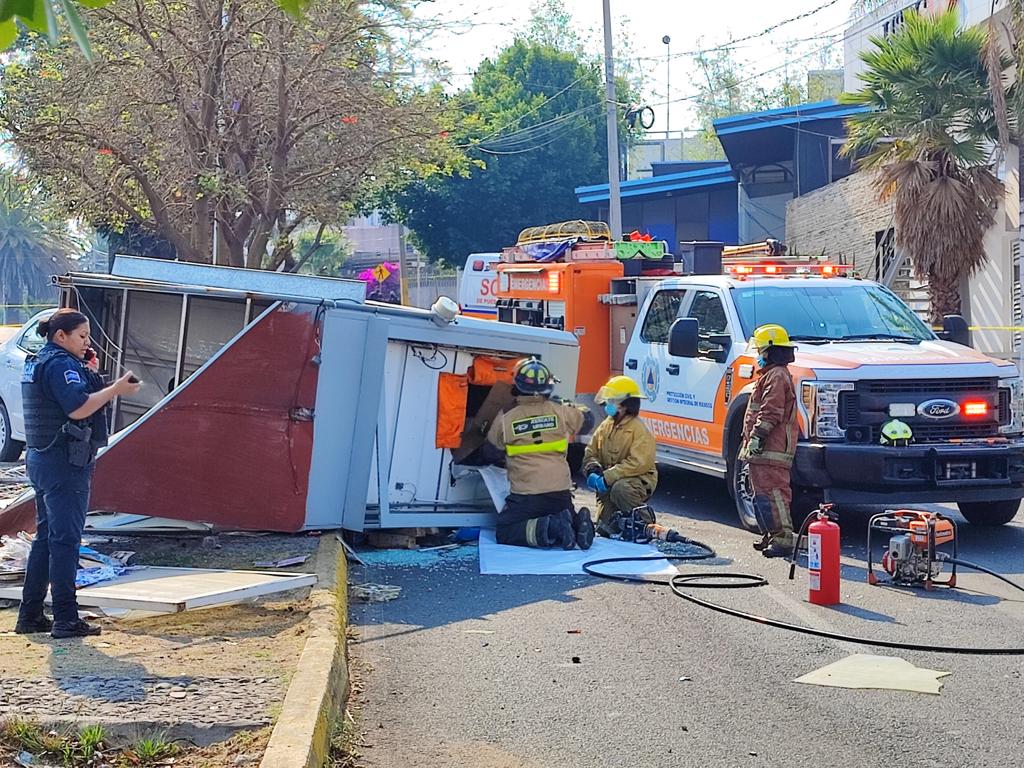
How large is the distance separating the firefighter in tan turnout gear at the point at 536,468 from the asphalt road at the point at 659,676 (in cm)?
70

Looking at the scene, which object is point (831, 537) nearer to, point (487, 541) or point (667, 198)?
point (487, 541)

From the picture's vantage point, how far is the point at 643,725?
579cm

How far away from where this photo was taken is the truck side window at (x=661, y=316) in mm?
12633

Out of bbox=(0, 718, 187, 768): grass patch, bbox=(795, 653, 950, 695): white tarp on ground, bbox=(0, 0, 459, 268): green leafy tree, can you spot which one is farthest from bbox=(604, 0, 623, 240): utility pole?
bbox=(0, 718, 187, 768): grass patch

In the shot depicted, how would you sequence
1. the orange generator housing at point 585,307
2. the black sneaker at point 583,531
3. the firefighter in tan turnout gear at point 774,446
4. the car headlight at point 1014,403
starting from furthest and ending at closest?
the orange generator housing at point 585,307 < the car headlight at point 1014,403 < the black sneaker at point 583,531 < the firefighter in tan turnout gear at point 774,446

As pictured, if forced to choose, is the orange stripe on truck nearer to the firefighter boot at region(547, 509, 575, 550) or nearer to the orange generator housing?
the orange generator housing

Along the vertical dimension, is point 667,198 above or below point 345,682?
above

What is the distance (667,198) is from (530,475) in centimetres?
3662

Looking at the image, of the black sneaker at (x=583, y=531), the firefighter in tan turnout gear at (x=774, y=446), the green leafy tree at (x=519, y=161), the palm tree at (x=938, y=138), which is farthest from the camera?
the green leafy tree at (x=519, y=161)

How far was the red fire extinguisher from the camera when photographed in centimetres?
797

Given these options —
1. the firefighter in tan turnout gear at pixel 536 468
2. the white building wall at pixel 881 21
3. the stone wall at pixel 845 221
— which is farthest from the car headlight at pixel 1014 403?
the white building wall at pixel 881 21

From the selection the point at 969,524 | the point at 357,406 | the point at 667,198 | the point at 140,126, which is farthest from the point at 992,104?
the point at 667,198

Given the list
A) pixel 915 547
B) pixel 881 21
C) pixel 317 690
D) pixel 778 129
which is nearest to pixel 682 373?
pixel 915 547

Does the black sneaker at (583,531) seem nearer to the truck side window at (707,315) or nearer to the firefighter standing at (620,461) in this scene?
the firefighter standing at (620,461)
